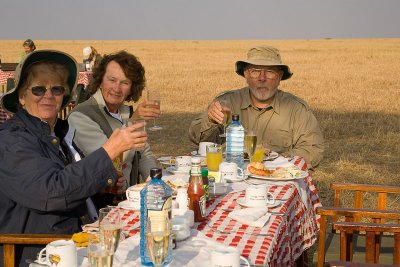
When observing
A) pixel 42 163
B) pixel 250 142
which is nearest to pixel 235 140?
pixel 250 142

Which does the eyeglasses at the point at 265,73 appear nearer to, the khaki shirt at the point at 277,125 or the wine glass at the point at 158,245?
the khaki shirt at the point at 277,125

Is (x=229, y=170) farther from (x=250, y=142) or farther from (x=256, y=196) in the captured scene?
(x=256, y=196)

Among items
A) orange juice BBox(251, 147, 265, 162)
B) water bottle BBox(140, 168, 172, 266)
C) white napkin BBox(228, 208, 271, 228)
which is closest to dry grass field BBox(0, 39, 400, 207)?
orange juice BBox(251, 147, 265, 162)

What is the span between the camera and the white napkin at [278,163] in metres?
4.54

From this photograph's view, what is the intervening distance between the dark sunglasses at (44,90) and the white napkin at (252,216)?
3.84 ft

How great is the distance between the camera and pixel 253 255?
104 inches

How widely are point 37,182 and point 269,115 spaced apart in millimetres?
3090

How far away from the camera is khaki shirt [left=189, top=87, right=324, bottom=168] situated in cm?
548

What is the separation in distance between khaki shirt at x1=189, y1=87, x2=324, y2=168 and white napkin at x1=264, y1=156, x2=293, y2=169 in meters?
0.61

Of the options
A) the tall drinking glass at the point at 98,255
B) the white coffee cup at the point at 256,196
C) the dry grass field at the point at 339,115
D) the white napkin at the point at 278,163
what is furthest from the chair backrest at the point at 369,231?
the dry grass field at the point at 339,115

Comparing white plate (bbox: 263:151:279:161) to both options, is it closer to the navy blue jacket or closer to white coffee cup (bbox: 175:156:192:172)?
white coffee cup (bbox: 175:156:192:172)

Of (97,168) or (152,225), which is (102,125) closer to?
(97,168)

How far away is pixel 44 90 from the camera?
3432mm

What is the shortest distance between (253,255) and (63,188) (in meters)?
0.94
